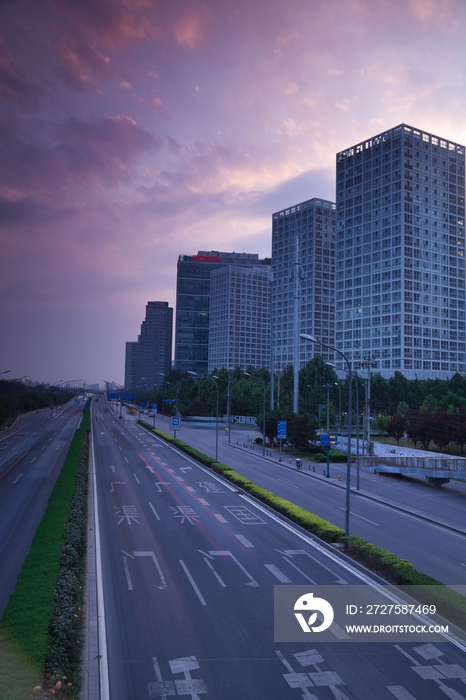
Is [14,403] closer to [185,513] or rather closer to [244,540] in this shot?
[185,513]

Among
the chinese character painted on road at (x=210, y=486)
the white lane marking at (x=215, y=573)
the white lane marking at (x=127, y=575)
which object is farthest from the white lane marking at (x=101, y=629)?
the chinese character painted on road at (x=210, y=486)

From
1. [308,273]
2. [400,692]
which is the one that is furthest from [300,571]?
[308,273]

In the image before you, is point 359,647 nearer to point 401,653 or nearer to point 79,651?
point 401,653

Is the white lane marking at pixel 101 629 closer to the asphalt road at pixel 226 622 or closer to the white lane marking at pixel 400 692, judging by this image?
the asphalt road at pixel 226 622


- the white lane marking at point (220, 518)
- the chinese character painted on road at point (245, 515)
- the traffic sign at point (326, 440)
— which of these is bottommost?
the chinese character painted on road at point (245, 515)

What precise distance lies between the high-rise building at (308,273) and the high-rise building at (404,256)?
38339 millimetres

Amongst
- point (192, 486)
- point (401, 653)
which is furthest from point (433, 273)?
point (401, 653)

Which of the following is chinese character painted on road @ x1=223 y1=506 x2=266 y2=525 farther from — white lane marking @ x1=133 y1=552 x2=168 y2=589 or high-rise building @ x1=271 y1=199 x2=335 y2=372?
high-rise building @ x1=271 y1=199 x2=335 y2=372

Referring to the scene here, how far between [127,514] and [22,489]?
1194cm

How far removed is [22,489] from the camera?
126ft

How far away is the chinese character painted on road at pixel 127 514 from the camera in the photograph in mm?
29686

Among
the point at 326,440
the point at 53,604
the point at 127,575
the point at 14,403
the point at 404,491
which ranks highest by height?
the point at 14,403

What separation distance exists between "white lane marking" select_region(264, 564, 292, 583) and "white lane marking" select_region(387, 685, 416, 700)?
755cm

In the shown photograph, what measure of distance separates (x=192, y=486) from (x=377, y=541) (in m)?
18.3
